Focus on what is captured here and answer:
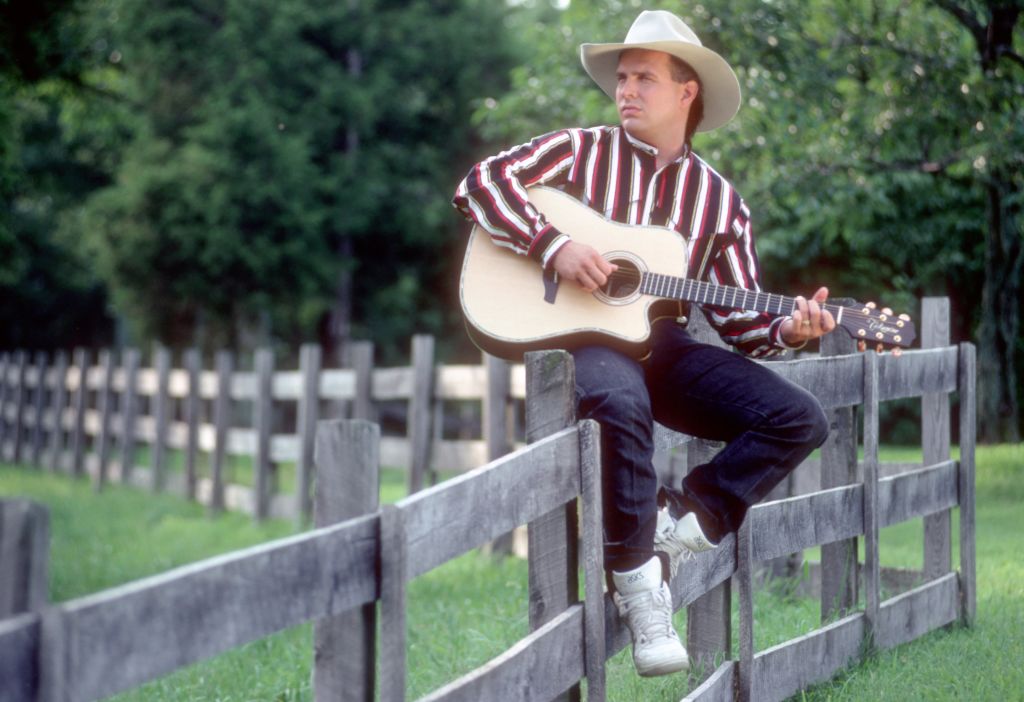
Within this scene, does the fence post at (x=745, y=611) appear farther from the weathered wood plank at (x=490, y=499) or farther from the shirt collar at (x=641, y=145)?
the shirt collar at (x=641, y=145)

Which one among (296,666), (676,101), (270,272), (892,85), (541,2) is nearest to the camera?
(676,101)

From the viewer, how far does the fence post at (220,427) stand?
538 inches

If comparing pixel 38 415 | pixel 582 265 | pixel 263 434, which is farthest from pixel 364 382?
pixel 38 415

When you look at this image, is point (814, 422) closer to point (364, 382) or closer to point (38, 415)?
point (364, 382)

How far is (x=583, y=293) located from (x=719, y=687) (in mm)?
1295

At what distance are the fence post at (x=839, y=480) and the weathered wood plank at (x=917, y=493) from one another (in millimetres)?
169

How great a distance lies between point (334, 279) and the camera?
88.2ft

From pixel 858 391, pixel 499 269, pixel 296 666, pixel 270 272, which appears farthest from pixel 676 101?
pixel 270 272

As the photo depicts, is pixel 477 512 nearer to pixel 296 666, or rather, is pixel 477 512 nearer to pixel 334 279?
pixel 296 666

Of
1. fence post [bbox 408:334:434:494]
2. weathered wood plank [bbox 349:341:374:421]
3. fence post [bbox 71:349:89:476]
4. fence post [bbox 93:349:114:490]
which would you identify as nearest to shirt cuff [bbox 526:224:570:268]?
fence post [bbox 408:334:434:494]

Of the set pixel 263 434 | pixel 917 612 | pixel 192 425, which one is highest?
pixel 917 612

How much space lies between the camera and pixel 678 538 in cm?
404

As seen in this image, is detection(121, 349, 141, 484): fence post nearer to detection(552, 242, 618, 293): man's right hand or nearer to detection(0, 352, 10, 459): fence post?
detection(0, 352, 10, 459): fence post

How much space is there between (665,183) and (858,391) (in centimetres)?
153
